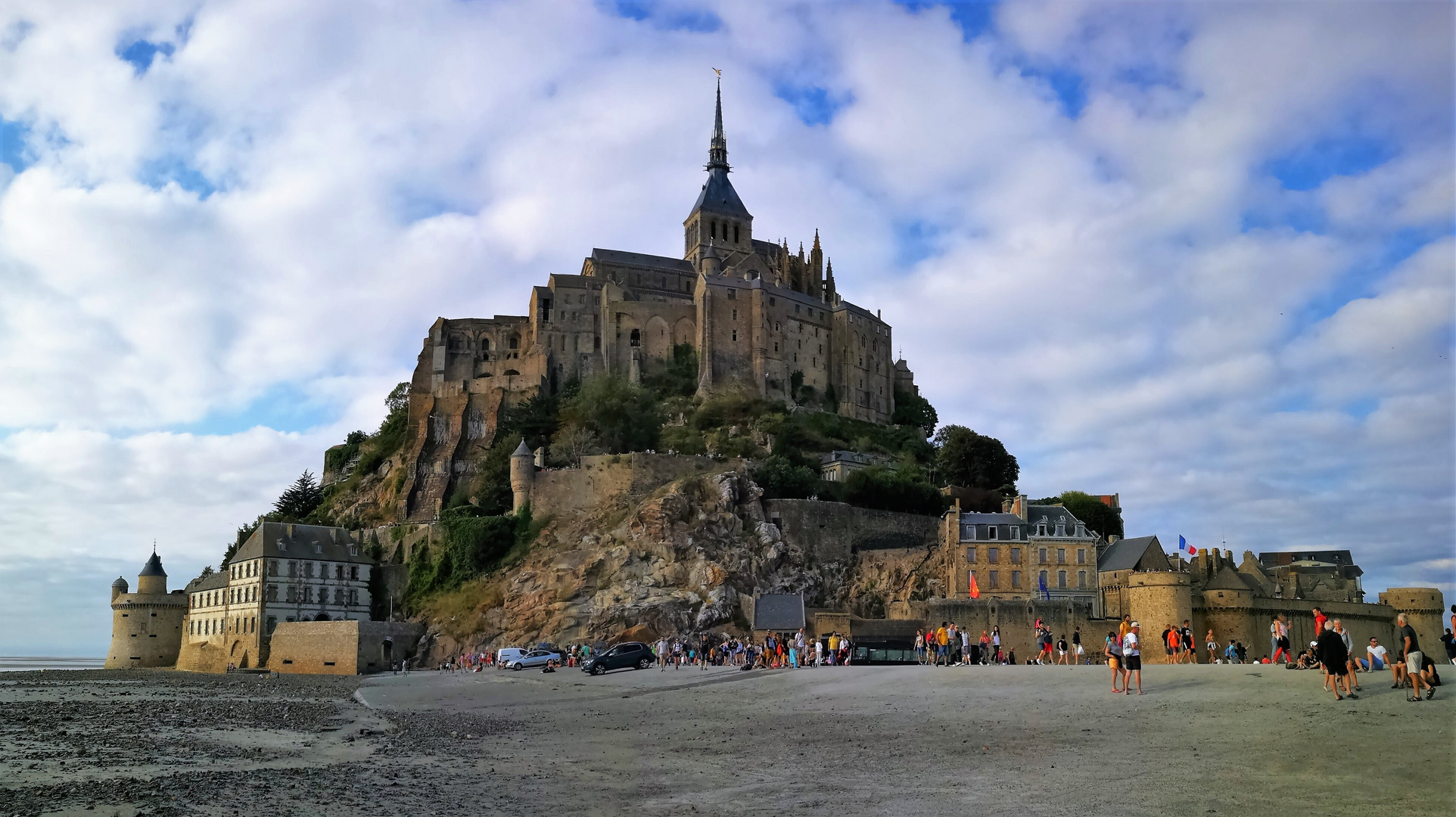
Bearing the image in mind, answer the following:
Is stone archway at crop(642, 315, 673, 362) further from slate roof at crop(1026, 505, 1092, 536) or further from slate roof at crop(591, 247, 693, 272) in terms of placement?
slate roof at crop(1026, 505, 1092, 536)

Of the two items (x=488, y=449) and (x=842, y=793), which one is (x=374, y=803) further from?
(x=488, y=449)

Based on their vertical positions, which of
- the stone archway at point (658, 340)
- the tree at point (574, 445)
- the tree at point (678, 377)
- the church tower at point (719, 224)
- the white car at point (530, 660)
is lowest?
the white car at point (530, 660)

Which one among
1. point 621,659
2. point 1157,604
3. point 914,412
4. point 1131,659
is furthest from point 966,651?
point 914,412

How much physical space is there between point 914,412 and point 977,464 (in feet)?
68.3

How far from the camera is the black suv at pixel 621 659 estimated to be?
124ft

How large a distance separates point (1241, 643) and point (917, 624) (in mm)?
12506

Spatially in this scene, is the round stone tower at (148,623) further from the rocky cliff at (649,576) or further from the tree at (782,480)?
the tree at (782,480)

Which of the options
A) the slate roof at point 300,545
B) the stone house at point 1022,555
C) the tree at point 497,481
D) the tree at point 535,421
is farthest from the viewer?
the tree at point 535,421

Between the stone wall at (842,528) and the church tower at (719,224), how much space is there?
39.9 meters

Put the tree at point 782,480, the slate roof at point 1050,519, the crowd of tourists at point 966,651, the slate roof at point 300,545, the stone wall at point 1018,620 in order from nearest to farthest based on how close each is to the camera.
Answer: the crowd of tourists at point 966,651 → the stone wall at point 1018,620 → the slate roof at point 1050,519 → the slate roof at point 300,545 → the tree at point 782,480

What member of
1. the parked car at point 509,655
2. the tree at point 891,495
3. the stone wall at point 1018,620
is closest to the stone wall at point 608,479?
the tree at point 891,495

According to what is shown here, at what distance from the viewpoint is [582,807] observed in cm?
1558

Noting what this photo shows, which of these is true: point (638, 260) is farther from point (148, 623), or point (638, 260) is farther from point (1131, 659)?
point (1131, 659)

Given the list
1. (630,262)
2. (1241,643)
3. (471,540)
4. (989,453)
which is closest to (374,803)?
(1241,643)
